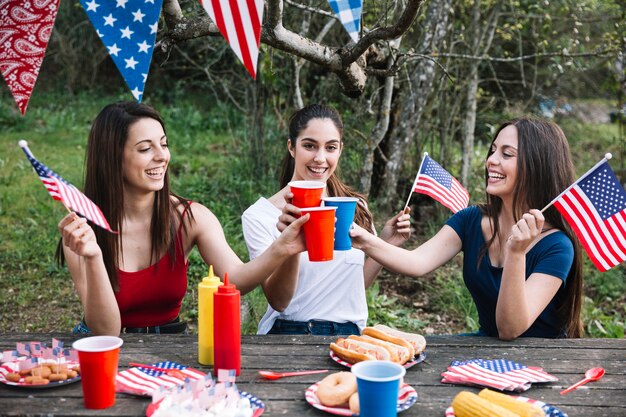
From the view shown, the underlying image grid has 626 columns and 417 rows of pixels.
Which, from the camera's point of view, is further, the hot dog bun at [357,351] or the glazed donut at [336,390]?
the hot dog bun at [357,351]

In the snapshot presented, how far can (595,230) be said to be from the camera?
8.63ft

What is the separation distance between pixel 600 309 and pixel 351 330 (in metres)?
3.16

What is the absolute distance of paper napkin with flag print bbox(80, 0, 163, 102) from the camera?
2592 millimetres

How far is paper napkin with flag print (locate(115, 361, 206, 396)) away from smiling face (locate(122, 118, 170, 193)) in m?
0.91

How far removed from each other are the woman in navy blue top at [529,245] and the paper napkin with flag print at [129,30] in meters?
1.04

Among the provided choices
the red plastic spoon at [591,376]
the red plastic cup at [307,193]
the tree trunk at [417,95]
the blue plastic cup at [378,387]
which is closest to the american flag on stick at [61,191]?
the red plastic cup at [307,193]

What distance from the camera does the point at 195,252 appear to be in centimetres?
595

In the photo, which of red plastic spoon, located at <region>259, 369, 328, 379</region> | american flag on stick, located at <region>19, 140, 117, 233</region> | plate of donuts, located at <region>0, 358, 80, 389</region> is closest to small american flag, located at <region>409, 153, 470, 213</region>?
red plastic spoon, located at <region>259, 369, 328, 379</region>

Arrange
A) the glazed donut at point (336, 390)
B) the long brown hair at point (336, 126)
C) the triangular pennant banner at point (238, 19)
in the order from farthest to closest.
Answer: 1. the long brown hair at point (336, 126)
2. the triangular pennant banner at point (238, 19)
3. the glazed donut at point (336, 390)

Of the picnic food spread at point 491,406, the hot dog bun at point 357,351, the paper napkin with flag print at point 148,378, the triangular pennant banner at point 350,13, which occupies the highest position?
the triangular pennant banner at point 350,13

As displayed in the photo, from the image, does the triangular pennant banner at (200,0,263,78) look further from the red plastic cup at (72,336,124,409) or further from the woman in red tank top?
the red plastic cup at (72,336,124,409)

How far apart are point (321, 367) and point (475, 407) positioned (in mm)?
592

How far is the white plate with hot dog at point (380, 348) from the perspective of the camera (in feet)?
7.21

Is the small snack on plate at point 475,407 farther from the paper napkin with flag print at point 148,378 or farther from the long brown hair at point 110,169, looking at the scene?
the long brown hair at point 110,169
